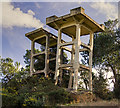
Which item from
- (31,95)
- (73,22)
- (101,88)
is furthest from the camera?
(101,88)

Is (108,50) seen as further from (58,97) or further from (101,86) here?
(58,97)

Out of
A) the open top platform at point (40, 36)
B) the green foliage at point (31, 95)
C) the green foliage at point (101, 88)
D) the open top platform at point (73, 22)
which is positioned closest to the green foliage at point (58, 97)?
the green foliage at point (31, 95)

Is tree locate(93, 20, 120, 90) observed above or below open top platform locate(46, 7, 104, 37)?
below

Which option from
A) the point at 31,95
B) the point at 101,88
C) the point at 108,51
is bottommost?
the point at 101,88

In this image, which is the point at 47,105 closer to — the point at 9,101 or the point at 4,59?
the point at 9,101

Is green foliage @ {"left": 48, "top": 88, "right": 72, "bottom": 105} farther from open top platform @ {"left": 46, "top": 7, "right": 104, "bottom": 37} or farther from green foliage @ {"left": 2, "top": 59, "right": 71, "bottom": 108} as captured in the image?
open top platform @ {"left": 46, "top": 7, "right": 104, "bottom": 37}

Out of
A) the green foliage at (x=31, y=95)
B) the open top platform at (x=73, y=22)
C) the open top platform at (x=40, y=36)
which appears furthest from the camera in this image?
the open top platform at (x=40, y=36)

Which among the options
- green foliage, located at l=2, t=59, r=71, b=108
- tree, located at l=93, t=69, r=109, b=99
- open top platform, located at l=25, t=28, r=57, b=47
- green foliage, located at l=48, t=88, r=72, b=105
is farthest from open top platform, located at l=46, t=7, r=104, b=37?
green foliage, located at l=48, t=88, r=72, b=105

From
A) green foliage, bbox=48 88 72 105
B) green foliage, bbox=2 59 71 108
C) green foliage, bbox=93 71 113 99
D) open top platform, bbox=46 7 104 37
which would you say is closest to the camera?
green foliage, bbox=2 59 71 108

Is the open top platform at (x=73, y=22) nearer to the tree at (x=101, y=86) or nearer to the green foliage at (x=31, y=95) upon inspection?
the tree at (x=101, y=86)

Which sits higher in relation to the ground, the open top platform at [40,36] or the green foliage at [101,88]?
the open top platform at [40,36]

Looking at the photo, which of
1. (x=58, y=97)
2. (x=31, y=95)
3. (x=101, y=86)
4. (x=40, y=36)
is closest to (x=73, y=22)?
(x=40, y=36)

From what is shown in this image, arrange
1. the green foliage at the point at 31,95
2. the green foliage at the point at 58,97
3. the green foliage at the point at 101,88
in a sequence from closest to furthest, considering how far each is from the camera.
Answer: the green foliage at the point at 31,95 < the green foliage at the point at 58,97 < the green foliage at the point at 101,88

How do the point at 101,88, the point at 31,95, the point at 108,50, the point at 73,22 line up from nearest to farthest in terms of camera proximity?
the point at 31,95, the point at 73,22, the point at 101,88, the point at 108,50
